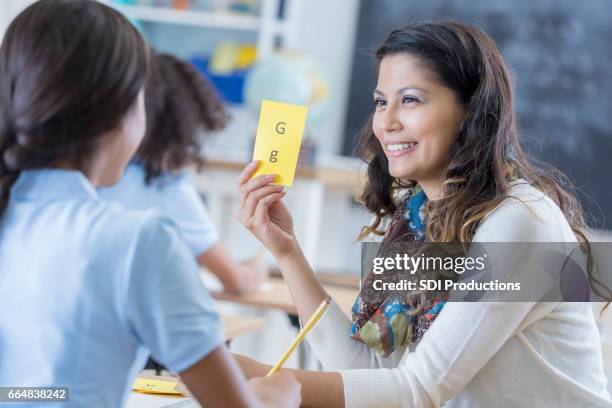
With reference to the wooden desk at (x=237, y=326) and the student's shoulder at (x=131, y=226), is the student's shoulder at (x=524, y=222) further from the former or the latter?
the wooden desk at (x=237, y=326)

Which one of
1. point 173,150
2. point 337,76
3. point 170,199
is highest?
point 337,76

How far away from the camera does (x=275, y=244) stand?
1654 mm

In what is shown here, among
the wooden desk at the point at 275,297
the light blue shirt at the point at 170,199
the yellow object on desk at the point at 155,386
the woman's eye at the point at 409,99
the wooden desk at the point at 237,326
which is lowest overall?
the wooden desk at the point at 275,297

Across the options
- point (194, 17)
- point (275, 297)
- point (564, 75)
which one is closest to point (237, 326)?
point (275, 297)

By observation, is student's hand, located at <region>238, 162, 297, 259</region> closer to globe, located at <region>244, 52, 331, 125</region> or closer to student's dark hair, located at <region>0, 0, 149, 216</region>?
student's dark hair, located at <region>0, 0, 149, 216</region>

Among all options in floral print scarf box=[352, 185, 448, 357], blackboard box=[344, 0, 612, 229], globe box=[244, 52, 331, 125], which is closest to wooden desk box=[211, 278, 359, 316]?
floral print scarf box=[352, 185, 448, 357]

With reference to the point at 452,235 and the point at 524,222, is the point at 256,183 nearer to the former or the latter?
the point at 452,235

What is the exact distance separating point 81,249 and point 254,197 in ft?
1.89

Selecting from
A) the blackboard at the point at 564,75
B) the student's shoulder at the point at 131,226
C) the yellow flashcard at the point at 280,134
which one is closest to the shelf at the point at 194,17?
the blackboard at the point at 564,75

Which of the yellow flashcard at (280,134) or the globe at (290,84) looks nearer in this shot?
the yellow flashcard at (280,134)

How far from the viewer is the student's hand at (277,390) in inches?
45.0

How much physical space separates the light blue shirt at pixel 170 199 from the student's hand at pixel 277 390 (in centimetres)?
133

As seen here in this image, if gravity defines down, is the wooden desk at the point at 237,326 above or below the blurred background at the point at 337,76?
below

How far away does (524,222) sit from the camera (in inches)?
58.0
